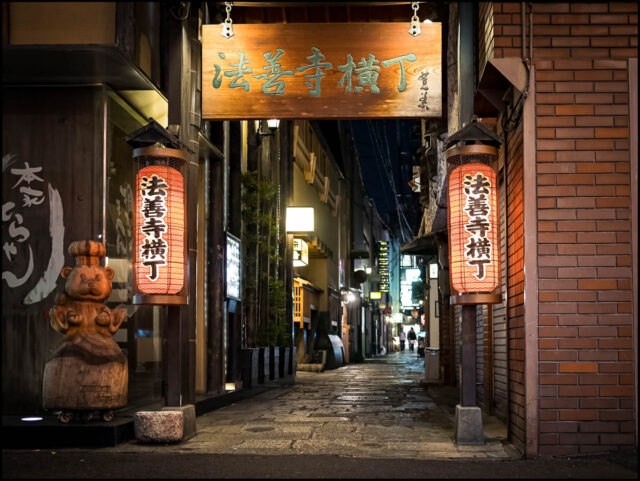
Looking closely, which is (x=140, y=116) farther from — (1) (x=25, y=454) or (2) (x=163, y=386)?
(1) (x=25, y=454)

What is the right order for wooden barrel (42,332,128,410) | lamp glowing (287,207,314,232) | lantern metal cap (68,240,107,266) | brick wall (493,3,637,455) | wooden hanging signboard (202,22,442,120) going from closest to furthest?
brick wall (493,3,637,455) → wooden barrel (42,332,128,410) → lantern metal cap (68,240,107,266) → wooden hanging signboard (202,22,442,120) → lamp glowing (287,207,314,232)

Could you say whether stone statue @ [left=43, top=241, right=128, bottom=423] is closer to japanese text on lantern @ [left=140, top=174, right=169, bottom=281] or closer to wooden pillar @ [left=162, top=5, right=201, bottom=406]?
japanese text on lantern @ [left=140, top=174, right=169, bottom=281]

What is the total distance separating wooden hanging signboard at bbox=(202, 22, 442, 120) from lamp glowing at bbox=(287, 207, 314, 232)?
46.6 ft

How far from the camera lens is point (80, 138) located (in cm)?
1111

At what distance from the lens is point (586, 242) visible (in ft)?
28.6

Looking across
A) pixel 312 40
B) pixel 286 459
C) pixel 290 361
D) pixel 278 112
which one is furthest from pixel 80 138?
pixel 290 361

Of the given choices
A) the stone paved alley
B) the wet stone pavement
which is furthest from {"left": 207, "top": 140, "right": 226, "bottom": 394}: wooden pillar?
the stone paved alley

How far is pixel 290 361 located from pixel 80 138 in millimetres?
13835

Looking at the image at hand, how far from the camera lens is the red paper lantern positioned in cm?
948

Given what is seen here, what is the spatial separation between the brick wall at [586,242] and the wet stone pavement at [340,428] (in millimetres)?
1066

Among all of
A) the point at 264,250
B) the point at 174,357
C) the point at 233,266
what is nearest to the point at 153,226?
the point at 174,357

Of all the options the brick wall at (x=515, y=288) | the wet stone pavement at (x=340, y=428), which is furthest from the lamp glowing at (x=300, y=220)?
the brick wall at (x=515, y=288)

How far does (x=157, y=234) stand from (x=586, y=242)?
5.45m

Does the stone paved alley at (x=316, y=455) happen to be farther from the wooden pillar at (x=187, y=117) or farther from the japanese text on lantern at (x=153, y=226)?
the japanese text on lantern at (x=153, y=226)
